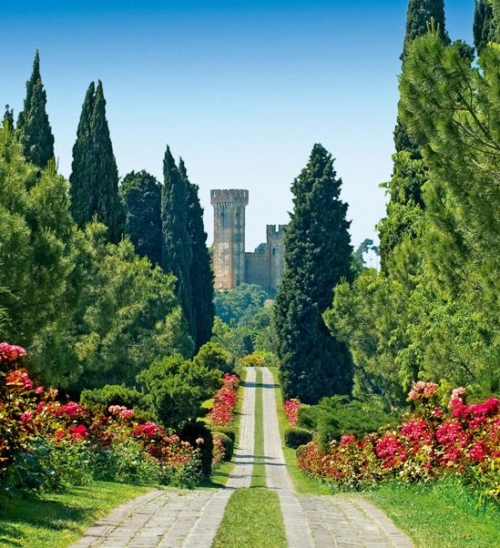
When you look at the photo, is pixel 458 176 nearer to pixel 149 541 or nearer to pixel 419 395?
pixel 149 541

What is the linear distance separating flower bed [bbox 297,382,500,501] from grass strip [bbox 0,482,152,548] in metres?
4.73

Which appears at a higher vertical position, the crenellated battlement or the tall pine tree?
the crenellated battlement

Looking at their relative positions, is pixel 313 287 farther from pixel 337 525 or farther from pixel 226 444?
pixel 337 525

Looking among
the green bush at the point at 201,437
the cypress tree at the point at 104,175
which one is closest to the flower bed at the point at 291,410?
the cypress tree at the point at 104,175

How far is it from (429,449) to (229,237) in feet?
464

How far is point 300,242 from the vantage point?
5119 cm

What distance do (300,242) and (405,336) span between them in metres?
20.5

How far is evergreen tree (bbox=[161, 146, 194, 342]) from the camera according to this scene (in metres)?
57.9

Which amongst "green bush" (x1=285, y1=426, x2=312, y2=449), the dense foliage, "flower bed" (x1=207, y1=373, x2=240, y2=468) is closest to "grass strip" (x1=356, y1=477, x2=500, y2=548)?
"flower bed" (x1=207, y1=373, x2=240, y2=468)

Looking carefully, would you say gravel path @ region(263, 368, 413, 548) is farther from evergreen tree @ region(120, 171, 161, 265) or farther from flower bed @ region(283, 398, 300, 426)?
evergreen tree @ region(120, 171, 161, 265)

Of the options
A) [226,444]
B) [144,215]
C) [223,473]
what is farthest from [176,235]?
[223,473]

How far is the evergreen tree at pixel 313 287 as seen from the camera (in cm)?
4991

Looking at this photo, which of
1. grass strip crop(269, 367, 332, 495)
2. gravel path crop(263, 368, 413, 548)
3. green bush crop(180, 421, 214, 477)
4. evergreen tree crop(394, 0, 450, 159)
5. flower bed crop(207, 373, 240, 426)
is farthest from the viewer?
flower bed crop(207, 373, 240, 426)

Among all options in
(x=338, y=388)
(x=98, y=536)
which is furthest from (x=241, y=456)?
(x=98, y=536)
